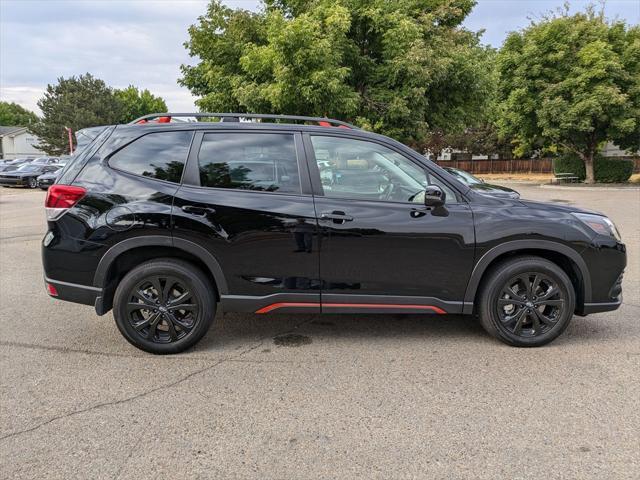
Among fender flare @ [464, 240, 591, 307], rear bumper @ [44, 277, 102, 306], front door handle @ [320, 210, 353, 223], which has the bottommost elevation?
rear bumper @ [44, 277, 102, 306]

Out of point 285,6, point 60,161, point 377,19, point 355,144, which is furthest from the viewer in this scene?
point 60,161

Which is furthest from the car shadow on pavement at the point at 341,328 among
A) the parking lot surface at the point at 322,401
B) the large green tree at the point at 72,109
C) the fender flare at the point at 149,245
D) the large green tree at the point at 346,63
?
the large green tree at the point at 72,109

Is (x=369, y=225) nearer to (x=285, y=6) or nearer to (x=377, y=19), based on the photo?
(x=377, y=19)

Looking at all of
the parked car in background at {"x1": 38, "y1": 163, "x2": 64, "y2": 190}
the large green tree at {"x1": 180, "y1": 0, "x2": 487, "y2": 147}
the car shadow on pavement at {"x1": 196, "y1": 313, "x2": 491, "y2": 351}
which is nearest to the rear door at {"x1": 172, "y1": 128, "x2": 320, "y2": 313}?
the car shadow on pavement at {"x1": 196, "y1": 313, "x2": 491, "y2": 351}

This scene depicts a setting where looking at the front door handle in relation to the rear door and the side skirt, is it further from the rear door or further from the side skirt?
the side skirt

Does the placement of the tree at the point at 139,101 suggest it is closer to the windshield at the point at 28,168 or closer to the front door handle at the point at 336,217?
the windshield at the point at 28,168

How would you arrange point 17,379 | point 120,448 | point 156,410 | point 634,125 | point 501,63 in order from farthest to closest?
point 501,63 → point 634,125 → point 17,379 → point 156,410 → point 120,448

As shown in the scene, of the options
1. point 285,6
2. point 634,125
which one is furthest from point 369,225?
point 634,125

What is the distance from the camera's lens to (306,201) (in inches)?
146

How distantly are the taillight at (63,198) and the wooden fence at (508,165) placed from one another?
48194mm

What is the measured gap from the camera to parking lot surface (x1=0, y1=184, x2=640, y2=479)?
2473 mm

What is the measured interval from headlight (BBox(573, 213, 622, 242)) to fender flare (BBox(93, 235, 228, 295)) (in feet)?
9.88

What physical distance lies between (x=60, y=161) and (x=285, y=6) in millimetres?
21107

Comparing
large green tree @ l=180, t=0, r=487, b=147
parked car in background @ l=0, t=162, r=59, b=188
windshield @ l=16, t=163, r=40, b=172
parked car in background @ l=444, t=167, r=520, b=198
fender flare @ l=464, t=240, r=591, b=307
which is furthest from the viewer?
windshield @ l=16, t=163, r=40, b=172
